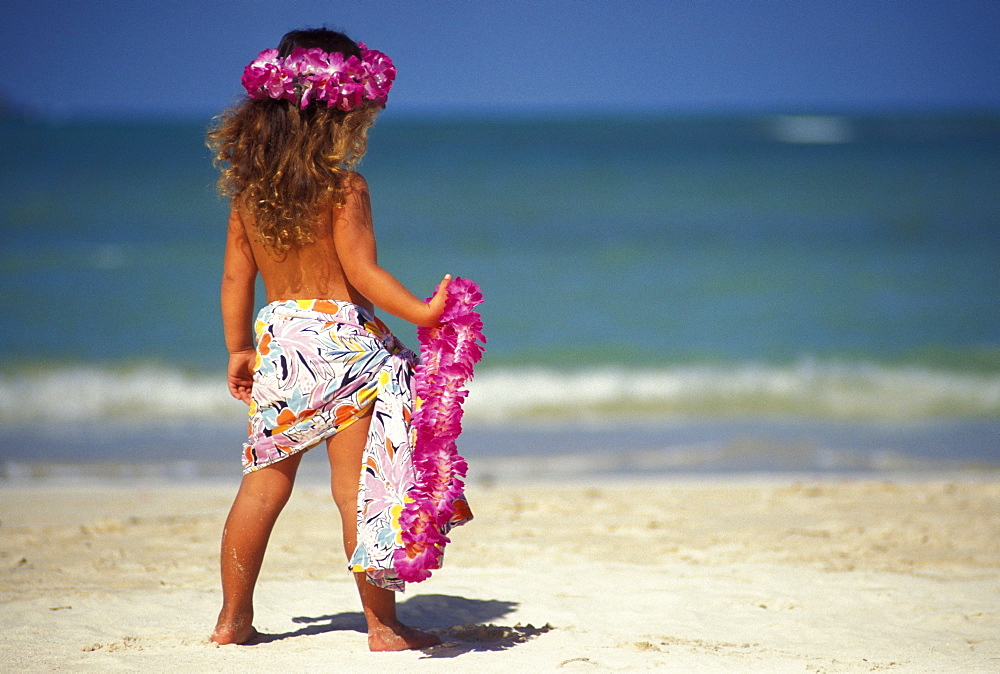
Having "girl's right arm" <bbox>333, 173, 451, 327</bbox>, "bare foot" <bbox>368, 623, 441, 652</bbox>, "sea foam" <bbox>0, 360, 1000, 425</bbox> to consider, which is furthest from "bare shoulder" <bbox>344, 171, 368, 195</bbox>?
"sea foam" <bbox>0, 360, 1000, 425</bbox>

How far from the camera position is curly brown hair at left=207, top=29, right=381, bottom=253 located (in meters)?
2.64

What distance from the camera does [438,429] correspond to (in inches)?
106

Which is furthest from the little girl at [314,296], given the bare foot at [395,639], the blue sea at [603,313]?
the blue sea at [603,313]

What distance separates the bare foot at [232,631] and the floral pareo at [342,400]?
0.54 m

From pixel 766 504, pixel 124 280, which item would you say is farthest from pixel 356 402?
pixel 124 280

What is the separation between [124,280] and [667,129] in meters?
35.6

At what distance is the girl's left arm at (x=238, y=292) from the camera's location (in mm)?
2781

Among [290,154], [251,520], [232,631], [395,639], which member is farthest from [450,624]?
[290,154]

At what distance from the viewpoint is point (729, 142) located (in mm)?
35688

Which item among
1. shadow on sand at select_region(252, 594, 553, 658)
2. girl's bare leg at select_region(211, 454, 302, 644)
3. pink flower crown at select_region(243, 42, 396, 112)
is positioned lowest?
shadow on sand at select_region(252, 594, 553, 658)

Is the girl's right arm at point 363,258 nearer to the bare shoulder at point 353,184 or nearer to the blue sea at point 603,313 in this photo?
the bare shoulder at point 353,184

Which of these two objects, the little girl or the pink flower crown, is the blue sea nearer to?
the little girl

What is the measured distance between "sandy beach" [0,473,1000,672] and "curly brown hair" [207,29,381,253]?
1.32 metres

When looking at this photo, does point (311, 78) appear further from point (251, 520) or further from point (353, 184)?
point (251, 520)
